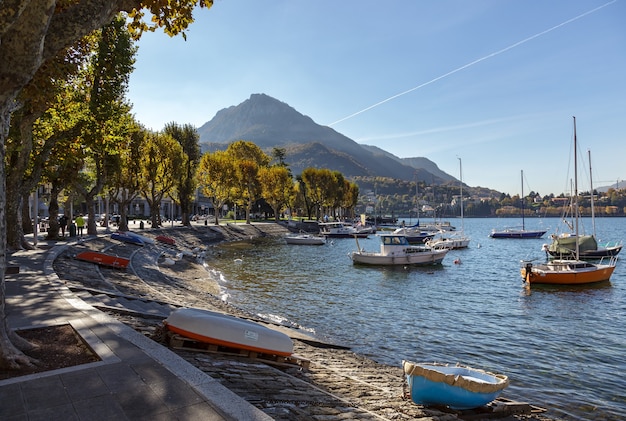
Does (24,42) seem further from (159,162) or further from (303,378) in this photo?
(159,162)

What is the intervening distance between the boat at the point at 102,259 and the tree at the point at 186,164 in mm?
39949

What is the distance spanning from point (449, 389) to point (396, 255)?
3453cm

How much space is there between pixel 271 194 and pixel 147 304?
7469 centimetres

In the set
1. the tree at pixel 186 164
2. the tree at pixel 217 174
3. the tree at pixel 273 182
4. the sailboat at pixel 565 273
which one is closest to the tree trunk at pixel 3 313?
the sailboat at pixel 565 273

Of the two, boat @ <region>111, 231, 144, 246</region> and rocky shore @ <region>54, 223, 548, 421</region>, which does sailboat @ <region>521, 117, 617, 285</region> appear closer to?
rocky shore @ <region>54, 223, 548, 421</region>

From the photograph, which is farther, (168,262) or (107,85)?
(168,262)

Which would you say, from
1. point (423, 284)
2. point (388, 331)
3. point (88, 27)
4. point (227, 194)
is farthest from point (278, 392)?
point (227, 194)

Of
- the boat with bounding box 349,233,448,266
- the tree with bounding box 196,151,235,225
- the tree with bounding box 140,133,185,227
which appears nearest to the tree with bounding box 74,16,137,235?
the tree with bounding box 140,133,185,227

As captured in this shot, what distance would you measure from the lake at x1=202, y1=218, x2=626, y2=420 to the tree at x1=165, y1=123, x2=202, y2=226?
2921cm

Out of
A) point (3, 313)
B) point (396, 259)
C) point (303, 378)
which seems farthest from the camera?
point (396, 259)

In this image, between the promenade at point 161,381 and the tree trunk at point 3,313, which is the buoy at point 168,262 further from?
Answer: the tree trunk at point 3,313

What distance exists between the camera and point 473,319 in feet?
73.2

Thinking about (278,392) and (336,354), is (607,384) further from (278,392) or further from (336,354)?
(278,392)

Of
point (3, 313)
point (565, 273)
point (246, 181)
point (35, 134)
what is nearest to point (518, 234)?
point (246, 181)
